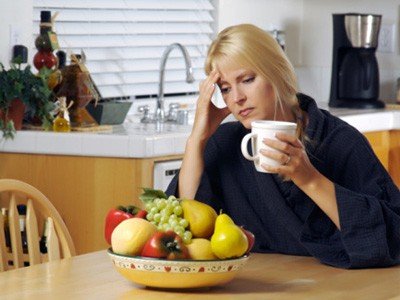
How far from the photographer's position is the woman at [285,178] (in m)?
2.18

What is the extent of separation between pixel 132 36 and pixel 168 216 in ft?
8.62

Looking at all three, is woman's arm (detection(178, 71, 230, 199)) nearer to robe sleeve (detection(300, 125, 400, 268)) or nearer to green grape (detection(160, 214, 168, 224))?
robe sleeve (detection(300, 125, 400, 268))

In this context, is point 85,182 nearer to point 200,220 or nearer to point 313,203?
point 313,203

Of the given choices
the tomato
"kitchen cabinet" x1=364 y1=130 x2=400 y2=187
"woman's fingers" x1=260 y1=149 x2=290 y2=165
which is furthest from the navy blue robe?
"kitchen cabinet" x1=364 y1=130 x2=400 y2=187

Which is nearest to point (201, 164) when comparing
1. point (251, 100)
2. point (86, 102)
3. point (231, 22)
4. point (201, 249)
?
point (251, 100)

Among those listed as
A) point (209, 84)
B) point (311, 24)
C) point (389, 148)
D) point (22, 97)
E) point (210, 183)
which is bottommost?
point (389, 148)

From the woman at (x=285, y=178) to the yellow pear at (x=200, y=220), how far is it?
258 millimetres

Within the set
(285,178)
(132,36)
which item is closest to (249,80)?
(285,178)

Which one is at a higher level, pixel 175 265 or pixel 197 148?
pixel 197 148

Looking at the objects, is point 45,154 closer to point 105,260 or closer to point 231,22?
point 105,260

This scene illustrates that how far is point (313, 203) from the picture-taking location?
2332mm

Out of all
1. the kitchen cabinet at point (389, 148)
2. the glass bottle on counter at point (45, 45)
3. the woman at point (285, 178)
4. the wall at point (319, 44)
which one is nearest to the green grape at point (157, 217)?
the woman at point (285, 178)

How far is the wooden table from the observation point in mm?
1861

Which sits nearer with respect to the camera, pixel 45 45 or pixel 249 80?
pixel 249 80
